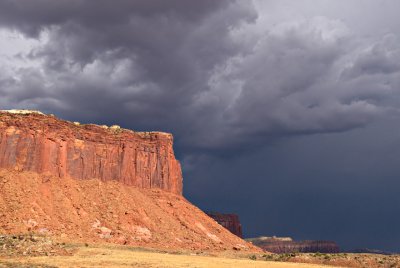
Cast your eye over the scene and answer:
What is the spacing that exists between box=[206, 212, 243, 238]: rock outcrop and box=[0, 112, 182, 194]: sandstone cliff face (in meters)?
72.3

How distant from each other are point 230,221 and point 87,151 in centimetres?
9807

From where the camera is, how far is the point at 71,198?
78688 millimetres

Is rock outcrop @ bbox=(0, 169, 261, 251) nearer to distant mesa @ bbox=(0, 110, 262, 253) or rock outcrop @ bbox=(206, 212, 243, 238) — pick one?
distant mesa @ bbox=(0, 110, 262, 253)

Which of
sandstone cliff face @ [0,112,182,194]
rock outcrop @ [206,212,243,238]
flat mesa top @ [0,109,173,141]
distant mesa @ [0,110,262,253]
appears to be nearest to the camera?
distant mesa @ [0,110,262,253]

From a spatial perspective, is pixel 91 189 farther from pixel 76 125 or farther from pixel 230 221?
pixel 230 221

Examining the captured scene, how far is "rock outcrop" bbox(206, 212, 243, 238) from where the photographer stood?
175 meters

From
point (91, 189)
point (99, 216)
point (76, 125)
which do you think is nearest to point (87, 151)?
point (76, 125)

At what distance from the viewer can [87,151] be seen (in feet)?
292

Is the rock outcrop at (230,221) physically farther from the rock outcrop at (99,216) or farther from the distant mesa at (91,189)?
the rock outcrop at (99,216)

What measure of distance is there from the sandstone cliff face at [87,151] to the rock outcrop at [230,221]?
72.3 m

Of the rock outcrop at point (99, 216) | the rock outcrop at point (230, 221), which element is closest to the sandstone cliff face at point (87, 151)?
the rock outcrop at point (99, 216)

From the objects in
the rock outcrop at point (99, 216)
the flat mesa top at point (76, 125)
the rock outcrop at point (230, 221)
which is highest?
the flat mesa top at point (76, 125)

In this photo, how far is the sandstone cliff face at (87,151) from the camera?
3135 inches

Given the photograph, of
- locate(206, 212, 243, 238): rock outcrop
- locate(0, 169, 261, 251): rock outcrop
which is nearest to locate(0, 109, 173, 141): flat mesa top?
locate(0, 169, 261, 251): rock outcrop
